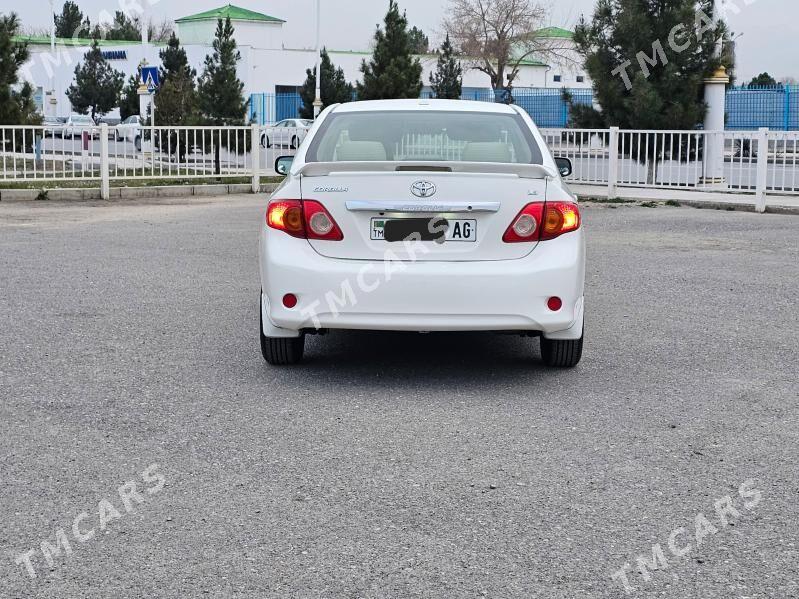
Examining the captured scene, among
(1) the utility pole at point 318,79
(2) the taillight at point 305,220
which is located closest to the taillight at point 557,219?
(2) the taillight at point 305,220

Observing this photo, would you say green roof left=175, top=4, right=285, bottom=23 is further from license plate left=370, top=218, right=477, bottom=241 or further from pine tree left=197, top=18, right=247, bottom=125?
license plate left=370, top=218, right=477, bottom=241

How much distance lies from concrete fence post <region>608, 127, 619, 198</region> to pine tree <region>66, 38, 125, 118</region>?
46032 mm

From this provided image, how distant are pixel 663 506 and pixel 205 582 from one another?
1735 millimetres

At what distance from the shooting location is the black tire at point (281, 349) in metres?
6.85

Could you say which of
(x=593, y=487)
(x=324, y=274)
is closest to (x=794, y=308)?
(x=324, y=274)

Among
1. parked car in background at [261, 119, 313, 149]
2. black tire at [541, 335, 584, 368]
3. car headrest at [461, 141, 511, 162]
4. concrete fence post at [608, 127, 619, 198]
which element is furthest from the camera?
parked car in background at [261, 119, 313, 149]

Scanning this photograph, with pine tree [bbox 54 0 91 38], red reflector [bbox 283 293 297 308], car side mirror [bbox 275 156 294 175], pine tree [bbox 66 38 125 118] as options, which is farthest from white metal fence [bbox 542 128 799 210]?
pine tree [bbox 54 0 91 38]

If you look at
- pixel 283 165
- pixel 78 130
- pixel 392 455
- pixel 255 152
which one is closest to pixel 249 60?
pixel 255 152

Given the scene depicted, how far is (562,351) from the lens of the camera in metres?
6.86

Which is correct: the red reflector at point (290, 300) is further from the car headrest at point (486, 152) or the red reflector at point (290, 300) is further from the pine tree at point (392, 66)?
the pine tree at point (392, 66)

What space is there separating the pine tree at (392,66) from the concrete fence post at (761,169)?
701 inches

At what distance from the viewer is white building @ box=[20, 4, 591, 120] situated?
6838 cm

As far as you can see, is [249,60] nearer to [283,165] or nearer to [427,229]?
[283,165]

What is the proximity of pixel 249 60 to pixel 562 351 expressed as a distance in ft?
204
